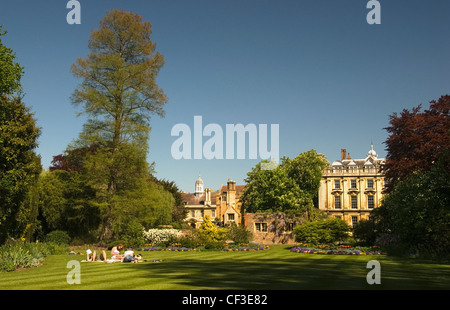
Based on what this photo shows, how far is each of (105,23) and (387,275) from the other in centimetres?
3559

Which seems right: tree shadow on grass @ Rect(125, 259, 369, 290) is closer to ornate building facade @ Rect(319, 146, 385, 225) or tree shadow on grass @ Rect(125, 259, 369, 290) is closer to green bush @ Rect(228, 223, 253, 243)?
green bush @ Rect(228, 223, 253, 243)

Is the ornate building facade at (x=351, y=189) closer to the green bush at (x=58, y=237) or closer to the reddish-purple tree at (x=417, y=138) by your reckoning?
the reddish-purple tree at (x=417, y=138)

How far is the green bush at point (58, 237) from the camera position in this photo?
125 feet

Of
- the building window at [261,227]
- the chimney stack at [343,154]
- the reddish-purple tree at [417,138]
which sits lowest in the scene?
the building window at [261,227]

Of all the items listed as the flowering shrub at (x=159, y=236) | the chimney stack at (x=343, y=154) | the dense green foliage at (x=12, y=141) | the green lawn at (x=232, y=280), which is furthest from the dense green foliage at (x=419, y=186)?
the chimney stack at (x=343, y=154)

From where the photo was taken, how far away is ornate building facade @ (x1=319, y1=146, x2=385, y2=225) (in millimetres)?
66312

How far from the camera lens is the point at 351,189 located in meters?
67.0

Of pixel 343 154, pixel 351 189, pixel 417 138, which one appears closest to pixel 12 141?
pixel 417 138

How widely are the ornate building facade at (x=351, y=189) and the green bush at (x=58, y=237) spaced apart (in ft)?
136

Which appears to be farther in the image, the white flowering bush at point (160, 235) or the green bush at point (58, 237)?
the white flowering bush at point (160, 235)

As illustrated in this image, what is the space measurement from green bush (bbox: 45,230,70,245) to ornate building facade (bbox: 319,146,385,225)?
4152cm

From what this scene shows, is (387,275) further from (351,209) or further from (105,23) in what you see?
(351,209)

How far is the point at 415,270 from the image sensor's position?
57.7 feet
